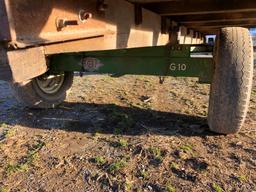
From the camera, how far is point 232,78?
314 cm

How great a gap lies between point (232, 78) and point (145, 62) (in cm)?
109

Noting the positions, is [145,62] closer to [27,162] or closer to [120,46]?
[120,46]

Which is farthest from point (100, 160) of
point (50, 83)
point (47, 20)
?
point (50, 83)

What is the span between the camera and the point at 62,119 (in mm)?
4035

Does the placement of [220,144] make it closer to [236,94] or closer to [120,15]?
[236,94]

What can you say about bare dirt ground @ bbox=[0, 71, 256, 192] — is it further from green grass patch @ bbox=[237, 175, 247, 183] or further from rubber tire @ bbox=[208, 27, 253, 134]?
rubber tire @ bbox=[208, 27, 253, 134]

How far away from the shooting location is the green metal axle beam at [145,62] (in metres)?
3.74

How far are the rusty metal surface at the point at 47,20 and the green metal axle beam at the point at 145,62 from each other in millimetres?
1704

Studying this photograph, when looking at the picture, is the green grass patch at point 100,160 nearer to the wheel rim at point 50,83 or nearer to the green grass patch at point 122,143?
the green grass patch at point 122,143

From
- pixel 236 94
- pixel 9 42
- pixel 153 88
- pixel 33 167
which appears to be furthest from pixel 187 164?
pixel 153 88

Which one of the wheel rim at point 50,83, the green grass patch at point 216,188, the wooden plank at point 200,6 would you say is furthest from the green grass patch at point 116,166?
the wheel rim at point 50,83

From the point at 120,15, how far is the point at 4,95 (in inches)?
126

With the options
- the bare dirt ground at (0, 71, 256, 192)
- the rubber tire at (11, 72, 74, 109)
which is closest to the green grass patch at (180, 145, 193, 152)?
the bare dirt ground at (0, 71, 256, 192)

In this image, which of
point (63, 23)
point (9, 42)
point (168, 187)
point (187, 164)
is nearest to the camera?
point (9, 42)
